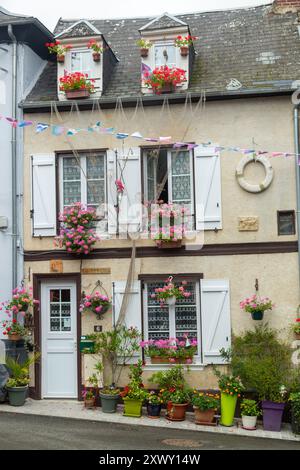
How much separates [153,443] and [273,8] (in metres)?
8.98

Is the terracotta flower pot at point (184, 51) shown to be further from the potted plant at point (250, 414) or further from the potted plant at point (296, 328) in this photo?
the potted plant at point (250, 414)

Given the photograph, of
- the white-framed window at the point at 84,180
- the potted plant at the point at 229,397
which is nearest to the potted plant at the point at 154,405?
the potted plant at the point at 229,397

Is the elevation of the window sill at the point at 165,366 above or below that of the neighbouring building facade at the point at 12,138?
below

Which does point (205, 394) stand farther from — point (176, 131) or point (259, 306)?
point (176, 131)

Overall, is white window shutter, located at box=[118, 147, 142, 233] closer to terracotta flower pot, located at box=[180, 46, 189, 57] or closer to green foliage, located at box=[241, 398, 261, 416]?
terracotta flower pot, located at box=[180, 46, 189, 57]

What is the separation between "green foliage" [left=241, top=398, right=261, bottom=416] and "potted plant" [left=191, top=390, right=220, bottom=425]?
1.34 ft

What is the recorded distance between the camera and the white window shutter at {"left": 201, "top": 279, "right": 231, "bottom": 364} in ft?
35.0

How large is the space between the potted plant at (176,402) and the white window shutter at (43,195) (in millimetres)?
3507

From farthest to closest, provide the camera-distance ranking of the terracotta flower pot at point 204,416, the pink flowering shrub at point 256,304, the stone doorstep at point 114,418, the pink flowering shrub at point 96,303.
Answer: the pink flowering shrub at point 96,303, the pink flowering shrub at point 256,304, the terracotta flower pot at point 204,416, the stone doorstep at point 114,418

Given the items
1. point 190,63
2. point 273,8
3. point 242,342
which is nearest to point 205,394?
point 242,342

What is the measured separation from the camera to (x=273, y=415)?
381 inches

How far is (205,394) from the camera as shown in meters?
9.96

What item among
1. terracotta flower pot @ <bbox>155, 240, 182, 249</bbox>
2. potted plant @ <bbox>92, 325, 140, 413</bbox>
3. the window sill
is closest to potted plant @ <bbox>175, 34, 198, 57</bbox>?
terracotta flower pot @ <bbox>155, 240, 182, 249</bbox>

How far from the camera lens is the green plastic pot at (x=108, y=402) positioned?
10.3 m
